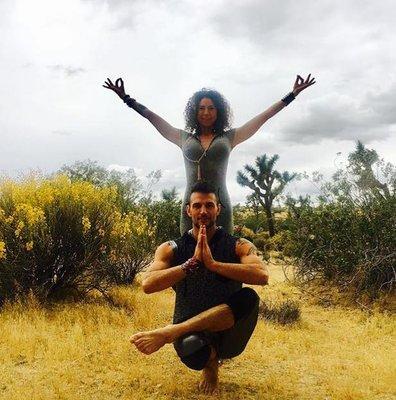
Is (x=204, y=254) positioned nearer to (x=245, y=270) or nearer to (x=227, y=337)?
(x=245, y=270)

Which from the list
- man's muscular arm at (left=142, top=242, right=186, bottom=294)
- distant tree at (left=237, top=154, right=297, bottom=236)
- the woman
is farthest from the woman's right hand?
distant tree at (left=237, top=154, right=297, bottom=236)

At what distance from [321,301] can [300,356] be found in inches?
117

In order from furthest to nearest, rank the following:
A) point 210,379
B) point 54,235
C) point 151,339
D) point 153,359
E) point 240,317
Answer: point 54,235
point 153,359
point 210,379
point 240,317
point 151,339

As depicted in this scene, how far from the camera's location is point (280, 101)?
14.0ft

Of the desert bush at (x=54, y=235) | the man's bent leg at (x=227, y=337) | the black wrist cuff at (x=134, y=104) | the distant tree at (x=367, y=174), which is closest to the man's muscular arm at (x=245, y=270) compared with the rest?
the man's bent leg at (x=227, y=337)

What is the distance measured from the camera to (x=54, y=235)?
6.04 m

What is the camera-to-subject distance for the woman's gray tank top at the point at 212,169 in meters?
3.95

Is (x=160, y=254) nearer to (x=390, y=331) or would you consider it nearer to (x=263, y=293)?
(x=390, y=331)

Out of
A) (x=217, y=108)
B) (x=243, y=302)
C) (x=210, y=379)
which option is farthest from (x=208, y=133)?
(x=210, y=379)

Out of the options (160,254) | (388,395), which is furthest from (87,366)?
(388,395)

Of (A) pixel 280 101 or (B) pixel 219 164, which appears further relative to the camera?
(A) pixel 280 101

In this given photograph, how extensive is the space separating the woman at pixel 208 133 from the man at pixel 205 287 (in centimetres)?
48

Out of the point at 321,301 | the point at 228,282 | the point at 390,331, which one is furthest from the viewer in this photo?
the point at 321,301

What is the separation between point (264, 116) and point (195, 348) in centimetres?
201
